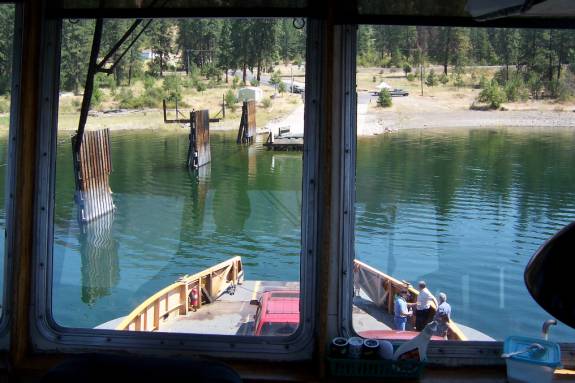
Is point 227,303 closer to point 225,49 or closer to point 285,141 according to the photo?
point 285,141

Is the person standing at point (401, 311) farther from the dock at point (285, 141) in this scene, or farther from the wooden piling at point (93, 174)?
the wooden piling at point (93, 174)

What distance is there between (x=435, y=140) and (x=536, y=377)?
1.18 meters

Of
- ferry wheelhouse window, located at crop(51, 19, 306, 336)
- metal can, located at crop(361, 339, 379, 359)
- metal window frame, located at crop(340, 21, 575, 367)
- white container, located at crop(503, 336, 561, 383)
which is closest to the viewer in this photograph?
white container, located at crop(503, 336, 561, 383)

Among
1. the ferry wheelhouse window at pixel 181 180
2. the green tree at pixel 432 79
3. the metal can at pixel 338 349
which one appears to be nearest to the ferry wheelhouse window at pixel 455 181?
the green tree at pixel 432 79

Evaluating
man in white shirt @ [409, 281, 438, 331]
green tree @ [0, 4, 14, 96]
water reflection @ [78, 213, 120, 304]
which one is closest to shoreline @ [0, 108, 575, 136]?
green tree @ [0, 4, 14, 96]

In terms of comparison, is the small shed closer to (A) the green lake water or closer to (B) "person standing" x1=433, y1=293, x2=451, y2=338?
(A) the green lake water

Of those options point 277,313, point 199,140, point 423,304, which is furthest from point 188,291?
point 423,304

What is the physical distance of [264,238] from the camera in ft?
10.8

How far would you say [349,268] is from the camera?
3.19 m

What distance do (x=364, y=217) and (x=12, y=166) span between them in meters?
1.74

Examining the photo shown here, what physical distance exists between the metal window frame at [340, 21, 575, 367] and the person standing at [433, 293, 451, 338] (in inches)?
2.1

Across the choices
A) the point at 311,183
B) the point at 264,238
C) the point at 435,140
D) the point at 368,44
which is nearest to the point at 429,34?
the point at 368,44

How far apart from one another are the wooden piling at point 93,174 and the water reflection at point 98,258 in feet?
0.18

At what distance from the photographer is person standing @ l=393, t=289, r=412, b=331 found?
3197 millimetres
